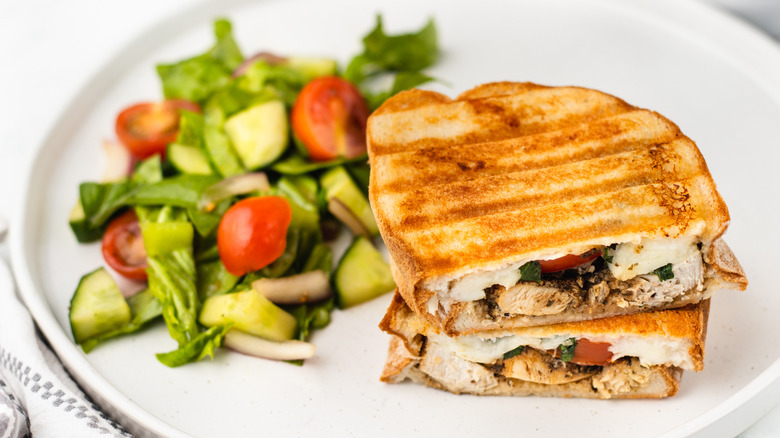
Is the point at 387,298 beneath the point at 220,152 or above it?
beneath

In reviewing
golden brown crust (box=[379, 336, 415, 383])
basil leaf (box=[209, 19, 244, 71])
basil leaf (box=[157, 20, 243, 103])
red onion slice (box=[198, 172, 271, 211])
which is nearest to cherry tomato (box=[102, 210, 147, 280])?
red onion slice (box=[198, 172, 271, 211])

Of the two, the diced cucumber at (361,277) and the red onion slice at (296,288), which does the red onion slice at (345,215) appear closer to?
the diced cucumber at (361,277)

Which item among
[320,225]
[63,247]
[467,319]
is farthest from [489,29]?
[63,247]

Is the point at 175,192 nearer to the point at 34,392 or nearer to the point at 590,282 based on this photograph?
the point at 34,392

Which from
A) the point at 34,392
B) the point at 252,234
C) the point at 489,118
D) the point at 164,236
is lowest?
the point at 34,392

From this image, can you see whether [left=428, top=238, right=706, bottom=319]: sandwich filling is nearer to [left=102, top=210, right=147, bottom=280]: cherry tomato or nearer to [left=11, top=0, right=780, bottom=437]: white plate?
[left=11, top=0, right=780, bottom=437]: white plate

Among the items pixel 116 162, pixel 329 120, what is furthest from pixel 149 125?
pixel 329 120
